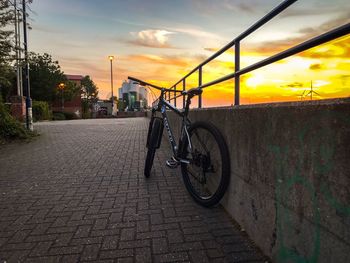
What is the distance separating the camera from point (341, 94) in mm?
1857

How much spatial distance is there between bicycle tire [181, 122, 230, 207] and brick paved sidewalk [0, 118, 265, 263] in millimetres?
230

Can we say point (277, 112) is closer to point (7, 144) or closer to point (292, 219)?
point (292, 219)

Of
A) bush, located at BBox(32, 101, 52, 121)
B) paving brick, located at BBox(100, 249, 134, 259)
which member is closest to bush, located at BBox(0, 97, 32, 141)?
paving brick, located at BBox(100, 249, 134, 259)

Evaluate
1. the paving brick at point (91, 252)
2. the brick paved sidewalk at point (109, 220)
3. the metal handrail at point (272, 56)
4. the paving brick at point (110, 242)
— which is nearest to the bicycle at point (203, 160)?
the brick paved sidewalk at point (109, 220)

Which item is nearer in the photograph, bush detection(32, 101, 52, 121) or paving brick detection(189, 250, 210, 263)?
paving brick detection(189, 250, 210, 263)

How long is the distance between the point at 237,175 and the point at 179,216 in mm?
866

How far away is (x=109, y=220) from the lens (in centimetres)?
342

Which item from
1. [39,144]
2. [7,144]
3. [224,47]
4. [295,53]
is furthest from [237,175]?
[7,144]

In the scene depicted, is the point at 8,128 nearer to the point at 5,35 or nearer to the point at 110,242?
the point at 5,35

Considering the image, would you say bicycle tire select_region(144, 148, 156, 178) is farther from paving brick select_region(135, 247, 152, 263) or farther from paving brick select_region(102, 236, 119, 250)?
paving brick select_region(135, 247, 152, 263)

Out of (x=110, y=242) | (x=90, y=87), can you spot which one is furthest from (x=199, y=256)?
(x=90, y=87)

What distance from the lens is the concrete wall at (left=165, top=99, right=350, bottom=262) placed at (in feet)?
5.49

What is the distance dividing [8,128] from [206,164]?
9.29m

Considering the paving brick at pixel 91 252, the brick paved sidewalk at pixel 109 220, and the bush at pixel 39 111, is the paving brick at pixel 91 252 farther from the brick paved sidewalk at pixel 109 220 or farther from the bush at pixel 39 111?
the bush at pixel 39 111
